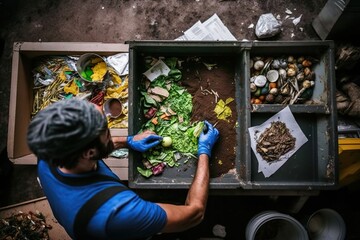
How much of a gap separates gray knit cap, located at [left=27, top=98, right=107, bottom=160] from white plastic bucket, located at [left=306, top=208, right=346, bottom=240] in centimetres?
213

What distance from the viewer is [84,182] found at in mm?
1616

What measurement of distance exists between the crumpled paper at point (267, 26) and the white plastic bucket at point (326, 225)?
1.72 metres

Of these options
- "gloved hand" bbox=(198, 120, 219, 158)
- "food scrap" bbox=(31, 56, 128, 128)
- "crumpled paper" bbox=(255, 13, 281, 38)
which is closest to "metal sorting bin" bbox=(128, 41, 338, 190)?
"gloved hand" bbox=(198, 120, 219, 158)

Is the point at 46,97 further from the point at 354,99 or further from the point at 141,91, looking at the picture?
the point at 354,99

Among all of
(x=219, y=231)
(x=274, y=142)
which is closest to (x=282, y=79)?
(x=274, y=142)

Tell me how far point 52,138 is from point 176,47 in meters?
1.37

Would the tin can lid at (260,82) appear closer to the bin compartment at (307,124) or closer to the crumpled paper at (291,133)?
the bin compartment at (307,124)

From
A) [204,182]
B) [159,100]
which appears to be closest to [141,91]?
[159,100]

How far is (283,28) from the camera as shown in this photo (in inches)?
125

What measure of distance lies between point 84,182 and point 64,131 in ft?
1.10

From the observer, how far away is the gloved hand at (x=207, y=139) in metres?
2.38

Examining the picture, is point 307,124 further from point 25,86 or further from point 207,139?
point 25,86

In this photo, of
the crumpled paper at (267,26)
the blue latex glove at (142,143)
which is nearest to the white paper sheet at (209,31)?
the crumpled paper at (267,26)

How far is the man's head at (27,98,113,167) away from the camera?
55.8 inches
